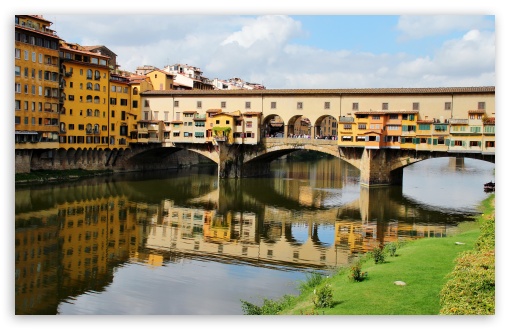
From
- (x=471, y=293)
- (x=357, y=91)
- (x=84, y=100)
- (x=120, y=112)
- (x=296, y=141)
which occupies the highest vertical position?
(x=357, y=91)

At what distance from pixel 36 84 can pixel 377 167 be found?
968 inches

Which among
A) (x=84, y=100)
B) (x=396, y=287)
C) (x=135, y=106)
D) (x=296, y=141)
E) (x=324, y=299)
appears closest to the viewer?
(x=324, y=299)

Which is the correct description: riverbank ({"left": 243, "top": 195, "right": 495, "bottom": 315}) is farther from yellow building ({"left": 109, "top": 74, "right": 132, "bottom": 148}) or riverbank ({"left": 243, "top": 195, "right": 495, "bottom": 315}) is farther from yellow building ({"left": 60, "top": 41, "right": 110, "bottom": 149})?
yellow building ({"left": 109, "top": 74, "right": 132, "bottom": 148})

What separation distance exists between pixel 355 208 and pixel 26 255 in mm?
18048

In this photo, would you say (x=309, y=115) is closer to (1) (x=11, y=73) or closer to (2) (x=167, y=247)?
(2) (x=167, y=247)

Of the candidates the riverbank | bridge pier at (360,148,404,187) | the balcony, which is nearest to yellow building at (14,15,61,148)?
bridge pier at (360,148,404,187)

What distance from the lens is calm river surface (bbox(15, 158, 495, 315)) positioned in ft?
46.5

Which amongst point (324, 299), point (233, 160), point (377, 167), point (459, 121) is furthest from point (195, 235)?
point (233, 160)

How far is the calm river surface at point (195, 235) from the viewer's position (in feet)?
46.5

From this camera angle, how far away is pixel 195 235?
22.2 m

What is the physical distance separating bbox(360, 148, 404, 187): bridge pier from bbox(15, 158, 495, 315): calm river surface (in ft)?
4.15

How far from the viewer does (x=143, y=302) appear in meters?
13.5

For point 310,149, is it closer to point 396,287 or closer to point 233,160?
point 233,160

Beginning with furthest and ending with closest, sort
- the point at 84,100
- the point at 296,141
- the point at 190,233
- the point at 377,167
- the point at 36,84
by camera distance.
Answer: the point at 296,141 < the point at 84,100 < the point at 377,167 < the point at 36,84 < the point at 190,233
